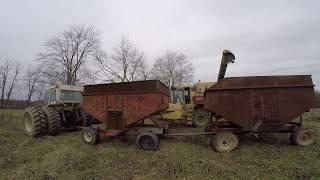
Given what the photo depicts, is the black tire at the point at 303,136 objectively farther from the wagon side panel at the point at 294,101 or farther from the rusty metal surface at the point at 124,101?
the rusty metal surface at the point at 124,101

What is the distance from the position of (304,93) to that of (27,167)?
25.8 feet

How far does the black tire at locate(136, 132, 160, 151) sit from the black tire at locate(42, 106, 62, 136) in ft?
14.0

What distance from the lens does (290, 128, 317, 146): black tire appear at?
8.87m

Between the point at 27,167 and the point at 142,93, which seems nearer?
the point at 27,167

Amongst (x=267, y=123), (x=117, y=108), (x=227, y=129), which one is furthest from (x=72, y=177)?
(x=267, y=123)

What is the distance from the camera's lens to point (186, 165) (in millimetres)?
7086

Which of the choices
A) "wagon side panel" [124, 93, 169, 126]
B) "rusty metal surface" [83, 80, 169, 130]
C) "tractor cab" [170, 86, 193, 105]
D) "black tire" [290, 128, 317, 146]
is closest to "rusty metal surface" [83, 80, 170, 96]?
"rusty metal surface" [83, 80, 169, 130]

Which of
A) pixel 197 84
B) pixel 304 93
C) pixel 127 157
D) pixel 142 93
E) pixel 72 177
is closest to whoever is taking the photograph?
pixel 72 177

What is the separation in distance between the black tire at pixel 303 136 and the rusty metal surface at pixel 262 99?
0.42 meters

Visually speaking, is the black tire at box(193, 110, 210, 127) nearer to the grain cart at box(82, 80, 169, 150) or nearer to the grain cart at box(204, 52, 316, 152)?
the grain cart at box(82, 80, 169, 150)

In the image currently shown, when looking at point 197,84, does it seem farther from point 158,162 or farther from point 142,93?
point 158,162

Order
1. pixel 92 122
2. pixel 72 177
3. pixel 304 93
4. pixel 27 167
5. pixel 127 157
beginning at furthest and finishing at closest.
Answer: pixel 92 122, pixel 304 93, pixel 127 157, pixel 27 167, pixel 72 177

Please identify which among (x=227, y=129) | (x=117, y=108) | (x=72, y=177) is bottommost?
(x=72, y=177)

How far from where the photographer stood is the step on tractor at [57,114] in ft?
38.5
